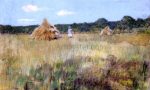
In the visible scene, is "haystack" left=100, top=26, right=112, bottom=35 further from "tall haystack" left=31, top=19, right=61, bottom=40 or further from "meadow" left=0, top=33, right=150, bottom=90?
"tall haystack" left=31, top=19, right=61, bottom=40

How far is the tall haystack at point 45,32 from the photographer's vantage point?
2.37 metres

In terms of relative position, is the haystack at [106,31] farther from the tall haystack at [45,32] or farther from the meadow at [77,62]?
the tall haystack at [45,32]

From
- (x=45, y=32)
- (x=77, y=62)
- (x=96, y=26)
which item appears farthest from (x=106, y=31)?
(x=45, y=32)

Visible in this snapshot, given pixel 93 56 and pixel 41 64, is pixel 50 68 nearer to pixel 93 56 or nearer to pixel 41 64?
pixel 41 64

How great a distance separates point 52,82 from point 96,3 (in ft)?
1.90

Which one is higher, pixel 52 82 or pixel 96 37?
pixel 96 37

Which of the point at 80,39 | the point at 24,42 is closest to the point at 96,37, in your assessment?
the point at 80,39

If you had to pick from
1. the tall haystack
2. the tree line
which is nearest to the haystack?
the tree line

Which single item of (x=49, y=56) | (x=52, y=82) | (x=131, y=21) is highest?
(x=131, y=21)

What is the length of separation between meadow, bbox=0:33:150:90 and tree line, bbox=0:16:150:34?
4 cm

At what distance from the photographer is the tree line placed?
2.34 m

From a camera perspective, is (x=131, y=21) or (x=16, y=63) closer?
(x=16, y=63)

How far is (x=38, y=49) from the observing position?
2.37 meters

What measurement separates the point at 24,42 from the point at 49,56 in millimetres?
182
